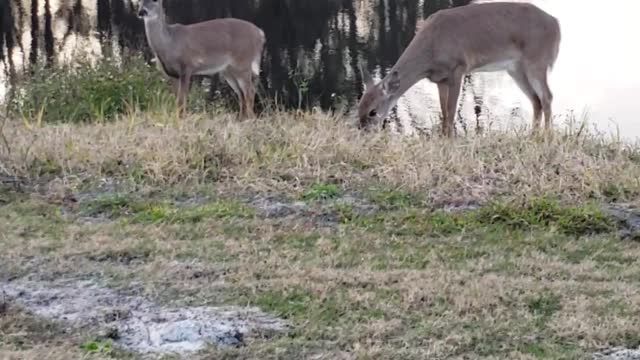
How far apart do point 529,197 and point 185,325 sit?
9.50 feet

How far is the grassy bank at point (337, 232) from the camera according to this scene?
17.0ft

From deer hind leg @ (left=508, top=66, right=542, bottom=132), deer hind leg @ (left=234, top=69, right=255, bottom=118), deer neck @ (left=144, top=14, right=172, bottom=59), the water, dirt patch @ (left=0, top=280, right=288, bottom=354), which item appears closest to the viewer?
dirt patch @ (left=0, top=280, right=288, bottom=354)

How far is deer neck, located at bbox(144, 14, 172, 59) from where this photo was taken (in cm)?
1323

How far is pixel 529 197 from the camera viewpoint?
7.35 metres

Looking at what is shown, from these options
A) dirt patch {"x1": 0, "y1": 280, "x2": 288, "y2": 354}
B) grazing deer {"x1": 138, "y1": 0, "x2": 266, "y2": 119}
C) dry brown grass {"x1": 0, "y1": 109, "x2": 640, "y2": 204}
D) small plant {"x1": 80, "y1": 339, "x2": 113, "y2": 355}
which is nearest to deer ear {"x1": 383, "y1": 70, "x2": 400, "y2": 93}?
grazing deer {"x1": 138, "y1": 0, "x2": 266, "y2": 119}

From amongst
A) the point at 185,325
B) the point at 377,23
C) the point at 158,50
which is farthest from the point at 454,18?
the point at 377,23

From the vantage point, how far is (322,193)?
7.77m

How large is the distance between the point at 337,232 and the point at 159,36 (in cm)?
690

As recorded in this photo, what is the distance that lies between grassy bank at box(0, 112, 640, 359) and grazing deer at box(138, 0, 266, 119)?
330 centimetres

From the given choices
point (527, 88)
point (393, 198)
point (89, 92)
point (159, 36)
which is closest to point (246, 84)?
point (159, 36)

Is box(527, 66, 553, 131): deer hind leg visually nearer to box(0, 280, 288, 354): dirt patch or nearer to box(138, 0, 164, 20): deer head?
box(138, 0, 164, 20): deer head

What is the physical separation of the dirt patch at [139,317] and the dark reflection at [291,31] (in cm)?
1179

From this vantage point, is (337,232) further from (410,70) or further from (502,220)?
(410,70)

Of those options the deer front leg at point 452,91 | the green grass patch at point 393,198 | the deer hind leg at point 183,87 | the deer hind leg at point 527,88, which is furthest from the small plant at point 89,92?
the green grass patch at point 393,198
